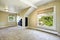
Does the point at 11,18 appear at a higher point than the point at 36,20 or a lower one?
higher

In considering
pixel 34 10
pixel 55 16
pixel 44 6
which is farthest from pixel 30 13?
pixel 55 16

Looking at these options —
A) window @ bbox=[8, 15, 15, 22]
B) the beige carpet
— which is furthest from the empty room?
window @ bbox=[8, 15, 15, 22]

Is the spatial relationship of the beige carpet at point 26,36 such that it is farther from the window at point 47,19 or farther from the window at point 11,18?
the window at point 11,18

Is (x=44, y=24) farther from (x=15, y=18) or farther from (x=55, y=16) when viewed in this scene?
(x=15, y=18)

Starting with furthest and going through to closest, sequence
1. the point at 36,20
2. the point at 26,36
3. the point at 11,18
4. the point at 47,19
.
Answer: the point at 11,18, the point at 36,20, the point at 47,19, the point at 26,36

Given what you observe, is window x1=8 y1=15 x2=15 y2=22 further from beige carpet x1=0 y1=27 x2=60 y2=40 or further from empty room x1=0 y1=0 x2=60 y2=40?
beige carpet x1=0 y1=27 x2=60 y2=40

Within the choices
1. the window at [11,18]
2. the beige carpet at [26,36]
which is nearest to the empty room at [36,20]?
the beige carpet at [26,36]

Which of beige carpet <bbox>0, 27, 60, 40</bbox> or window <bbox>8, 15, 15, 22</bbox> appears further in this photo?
window <bbox>8, 15, 15, 22</bbox>

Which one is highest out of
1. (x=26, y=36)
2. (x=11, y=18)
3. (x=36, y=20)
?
(x=11, y=18)

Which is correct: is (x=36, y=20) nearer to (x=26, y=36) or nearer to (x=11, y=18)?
(x=26, y=36)

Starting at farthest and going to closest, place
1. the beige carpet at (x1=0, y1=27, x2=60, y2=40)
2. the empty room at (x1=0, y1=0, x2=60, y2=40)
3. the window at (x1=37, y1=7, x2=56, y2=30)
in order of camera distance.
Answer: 1. the window at (x1=37, y1=7, x2=56, y2=30)
2. the empty room at (x1=0, y1=0, x2=60, y2=40)
3. the beige carpet at (x1=0, y1=27, x2=60, y2=40)

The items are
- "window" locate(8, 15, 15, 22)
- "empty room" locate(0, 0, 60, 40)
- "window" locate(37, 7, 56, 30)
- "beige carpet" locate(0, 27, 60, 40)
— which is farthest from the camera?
"window" locate(8, 15, 15, 22)

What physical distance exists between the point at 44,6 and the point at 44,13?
65 cm

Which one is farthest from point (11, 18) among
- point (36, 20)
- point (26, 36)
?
point (26, 36)
